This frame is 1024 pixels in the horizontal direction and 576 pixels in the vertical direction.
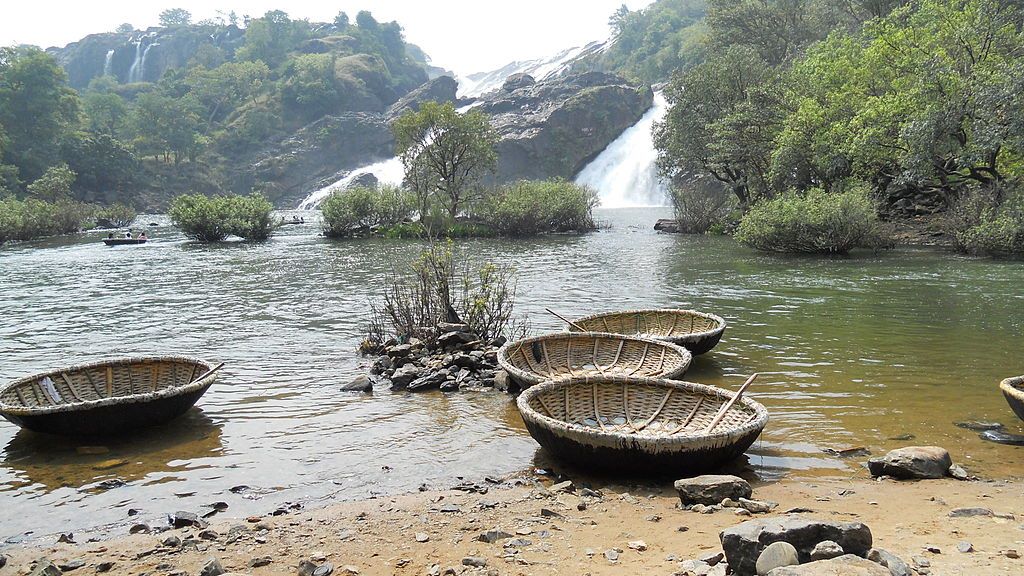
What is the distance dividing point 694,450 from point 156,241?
38109 millimetres

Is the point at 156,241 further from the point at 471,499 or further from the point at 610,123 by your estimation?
the point at 610,123

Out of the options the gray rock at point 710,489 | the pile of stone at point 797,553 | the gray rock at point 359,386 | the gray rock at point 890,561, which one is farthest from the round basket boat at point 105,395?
the gray rock at point 890,561

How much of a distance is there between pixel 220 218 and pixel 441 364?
3050cm

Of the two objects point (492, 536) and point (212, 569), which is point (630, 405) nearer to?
point (492, 536)

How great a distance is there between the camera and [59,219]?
43.5m

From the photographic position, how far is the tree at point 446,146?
1513 inches

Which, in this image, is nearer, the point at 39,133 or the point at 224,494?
the point at 224,494

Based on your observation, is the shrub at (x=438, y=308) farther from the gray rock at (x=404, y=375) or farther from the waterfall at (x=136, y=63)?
the waterfall at (x=136, y=63)

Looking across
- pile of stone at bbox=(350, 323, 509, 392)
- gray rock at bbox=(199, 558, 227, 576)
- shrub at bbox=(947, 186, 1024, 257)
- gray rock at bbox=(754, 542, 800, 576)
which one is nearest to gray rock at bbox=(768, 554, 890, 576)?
gray rock at bbox=(754, 542, 800, 576)

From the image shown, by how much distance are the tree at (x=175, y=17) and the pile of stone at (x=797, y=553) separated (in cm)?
16837

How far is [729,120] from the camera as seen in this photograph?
30.7 meters

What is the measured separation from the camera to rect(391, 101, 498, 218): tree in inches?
1513

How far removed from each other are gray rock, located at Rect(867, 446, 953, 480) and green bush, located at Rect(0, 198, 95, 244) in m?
44.4

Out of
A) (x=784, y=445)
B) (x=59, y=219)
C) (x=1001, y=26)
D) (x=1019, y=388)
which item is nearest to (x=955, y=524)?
(x=784, y=445)
